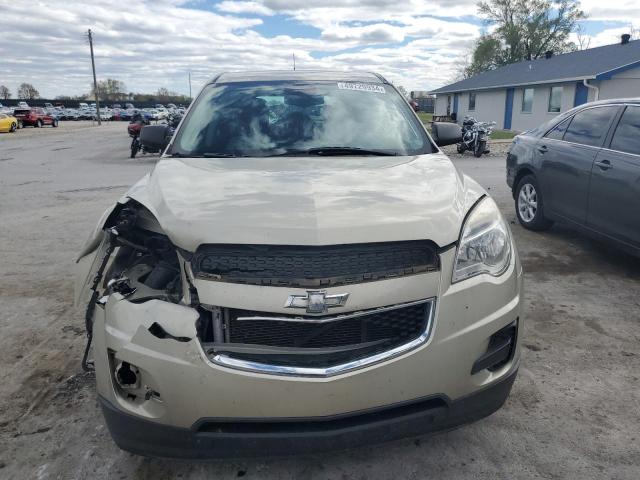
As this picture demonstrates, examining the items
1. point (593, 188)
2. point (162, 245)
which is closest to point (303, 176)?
point (162, 245)

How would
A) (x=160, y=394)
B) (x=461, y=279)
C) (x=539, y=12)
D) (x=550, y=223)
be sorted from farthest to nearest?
(x=539, y=12), (x=550, y=223), (x=461, y=279), (x=160, y=394)

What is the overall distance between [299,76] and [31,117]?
147 ft

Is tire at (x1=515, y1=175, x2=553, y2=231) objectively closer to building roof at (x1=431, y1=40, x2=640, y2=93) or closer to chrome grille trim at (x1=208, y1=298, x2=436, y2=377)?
chrome grille trim at (x1=208, y1=298, x2=436, y2=377)

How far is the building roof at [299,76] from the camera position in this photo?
4125 mm

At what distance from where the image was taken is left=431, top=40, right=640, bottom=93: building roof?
994 inches

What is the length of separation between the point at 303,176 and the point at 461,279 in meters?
0.99

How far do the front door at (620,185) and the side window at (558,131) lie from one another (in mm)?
921

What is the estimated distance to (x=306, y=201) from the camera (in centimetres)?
235

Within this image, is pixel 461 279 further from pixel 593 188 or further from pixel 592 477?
pixel 593 188

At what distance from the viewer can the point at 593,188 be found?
17.2 feet

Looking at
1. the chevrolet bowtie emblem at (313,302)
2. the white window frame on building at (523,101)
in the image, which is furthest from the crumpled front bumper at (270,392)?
the white window frame on building at (523,101)

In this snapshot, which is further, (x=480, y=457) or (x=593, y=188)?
(x=593, y=188)

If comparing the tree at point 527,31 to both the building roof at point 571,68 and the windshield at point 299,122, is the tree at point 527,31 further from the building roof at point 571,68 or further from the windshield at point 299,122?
the windshield at point 299,122

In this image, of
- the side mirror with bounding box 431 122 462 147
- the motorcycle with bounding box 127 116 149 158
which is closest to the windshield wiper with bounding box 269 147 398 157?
the side mirror with bounding box 431 122 462 147
